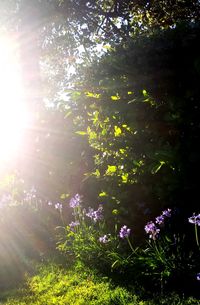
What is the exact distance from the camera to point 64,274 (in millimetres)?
5859

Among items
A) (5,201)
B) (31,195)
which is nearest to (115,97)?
(31,195)

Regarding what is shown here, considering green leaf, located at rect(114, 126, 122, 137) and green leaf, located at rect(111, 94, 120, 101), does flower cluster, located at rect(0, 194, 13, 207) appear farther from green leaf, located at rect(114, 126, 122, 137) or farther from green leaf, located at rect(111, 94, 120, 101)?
green leaf, located at rect(111, 94, 120, 101)

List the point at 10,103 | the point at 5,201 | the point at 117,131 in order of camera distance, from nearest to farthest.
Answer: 1. the point at 117,131
2. the point at 5,201
3. the point at 10,103

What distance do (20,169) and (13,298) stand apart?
485cm

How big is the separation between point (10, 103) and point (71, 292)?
10.7 m

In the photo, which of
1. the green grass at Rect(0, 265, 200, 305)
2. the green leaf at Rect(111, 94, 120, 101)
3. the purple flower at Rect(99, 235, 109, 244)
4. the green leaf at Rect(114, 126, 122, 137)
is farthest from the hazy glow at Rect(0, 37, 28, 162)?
the purple flower at Rect(99, 235, 109, 244)

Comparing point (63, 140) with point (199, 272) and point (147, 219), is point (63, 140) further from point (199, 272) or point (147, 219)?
point (199, 272)

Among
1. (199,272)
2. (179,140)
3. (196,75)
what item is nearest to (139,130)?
(179,140)

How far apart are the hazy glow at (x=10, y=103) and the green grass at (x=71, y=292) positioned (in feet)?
13.9

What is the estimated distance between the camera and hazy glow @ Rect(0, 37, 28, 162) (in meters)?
9.66

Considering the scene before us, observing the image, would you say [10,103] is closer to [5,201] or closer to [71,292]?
[5,201]

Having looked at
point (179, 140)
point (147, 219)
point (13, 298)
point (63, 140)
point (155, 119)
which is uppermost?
point (63, 140)

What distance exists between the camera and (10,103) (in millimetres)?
14641

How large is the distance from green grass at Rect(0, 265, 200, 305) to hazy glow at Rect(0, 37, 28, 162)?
4.25m
